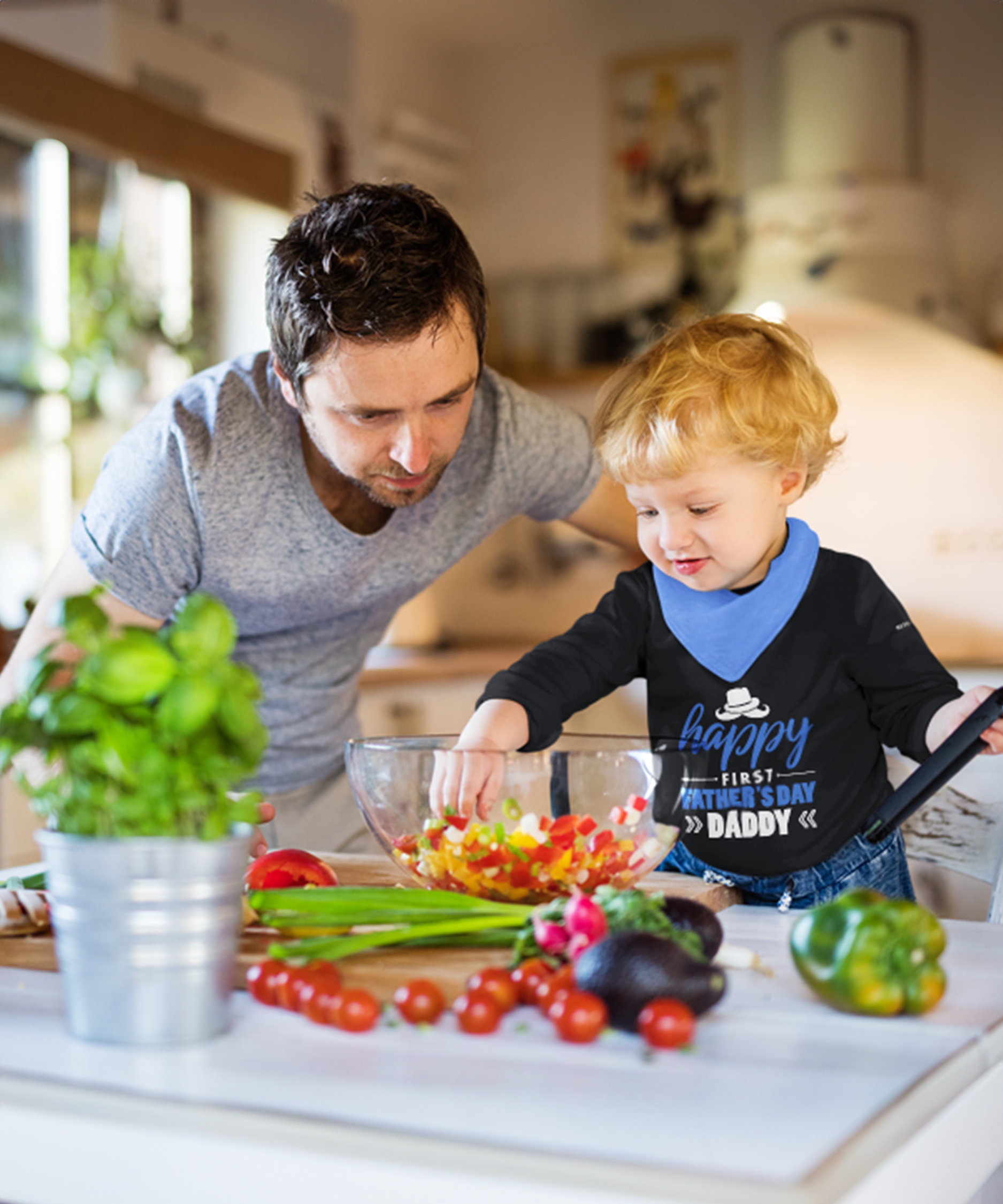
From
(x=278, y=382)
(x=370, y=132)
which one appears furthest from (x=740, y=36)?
(x=278, y=382)

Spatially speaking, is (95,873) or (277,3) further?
(277,3)

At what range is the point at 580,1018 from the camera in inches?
29.4

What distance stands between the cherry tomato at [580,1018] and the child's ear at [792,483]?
2.22 ft

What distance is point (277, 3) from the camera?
355cm

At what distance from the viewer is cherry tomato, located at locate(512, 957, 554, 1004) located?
826 mm

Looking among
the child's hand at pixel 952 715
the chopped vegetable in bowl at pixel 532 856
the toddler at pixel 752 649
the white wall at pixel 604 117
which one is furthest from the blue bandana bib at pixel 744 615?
the white wall at pixel 604 117

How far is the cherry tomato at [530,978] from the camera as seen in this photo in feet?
2.71

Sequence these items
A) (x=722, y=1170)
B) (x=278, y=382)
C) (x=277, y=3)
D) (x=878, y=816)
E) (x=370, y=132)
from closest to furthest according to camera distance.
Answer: (x=722, y=1170), (x=878, y=816), (x=278, y=382), (x=277, y=3), (x=370, y=132)

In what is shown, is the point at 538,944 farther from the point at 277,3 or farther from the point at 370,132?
the point at 370,132

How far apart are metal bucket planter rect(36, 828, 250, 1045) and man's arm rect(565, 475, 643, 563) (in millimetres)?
1017

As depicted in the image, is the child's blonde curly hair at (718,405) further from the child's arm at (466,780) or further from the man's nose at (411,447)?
the child's arm at (466,780)

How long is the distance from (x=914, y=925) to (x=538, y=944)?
233mm

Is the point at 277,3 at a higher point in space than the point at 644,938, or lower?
higher

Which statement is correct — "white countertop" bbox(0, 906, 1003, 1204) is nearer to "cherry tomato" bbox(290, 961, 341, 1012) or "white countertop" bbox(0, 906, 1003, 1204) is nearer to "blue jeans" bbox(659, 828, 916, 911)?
"cherry tomato" bbox(290, 961, 341, 1012)
